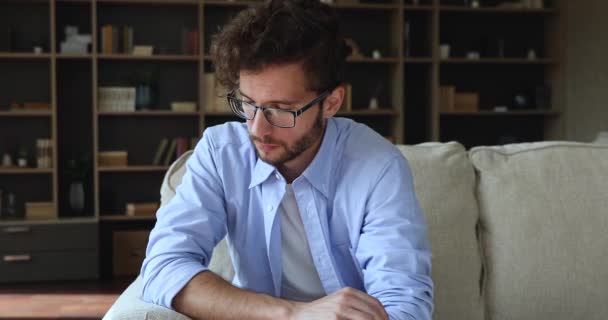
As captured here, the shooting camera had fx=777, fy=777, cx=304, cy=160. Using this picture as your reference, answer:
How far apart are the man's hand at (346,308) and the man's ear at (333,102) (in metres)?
0.45

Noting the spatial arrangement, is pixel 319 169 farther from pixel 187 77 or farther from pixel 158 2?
pixel 187 77

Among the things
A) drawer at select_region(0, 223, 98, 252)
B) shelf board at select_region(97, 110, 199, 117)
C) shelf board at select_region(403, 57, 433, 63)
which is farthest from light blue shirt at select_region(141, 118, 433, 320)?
shelf board at select_region(403, 57, 433, 63)

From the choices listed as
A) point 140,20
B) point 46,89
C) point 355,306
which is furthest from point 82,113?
point 355,306

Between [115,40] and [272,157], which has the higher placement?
[115,40]

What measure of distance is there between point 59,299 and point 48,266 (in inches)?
20.7

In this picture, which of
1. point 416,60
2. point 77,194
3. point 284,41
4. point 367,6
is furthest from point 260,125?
point 416,60

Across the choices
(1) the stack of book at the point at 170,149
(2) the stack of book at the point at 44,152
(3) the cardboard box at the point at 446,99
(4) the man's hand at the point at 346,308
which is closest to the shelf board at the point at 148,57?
(1) the stack of book at the point at 170,149

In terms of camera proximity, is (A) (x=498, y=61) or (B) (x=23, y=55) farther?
(A) (x=498, y=61)

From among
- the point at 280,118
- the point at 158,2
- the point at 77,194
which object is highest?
the point at 158,2

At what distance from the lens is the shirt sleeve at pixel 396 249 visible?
153 cm

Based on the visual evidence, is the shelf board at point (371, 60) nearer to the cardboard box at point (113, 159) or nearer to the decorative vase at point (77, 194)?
the cardboard box at point (113, 159)

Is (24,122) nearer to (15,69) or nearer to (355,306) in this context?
(15,69)

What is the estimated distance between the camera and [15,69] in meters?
5.45

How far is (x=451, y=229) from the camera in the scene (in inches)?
77.7
